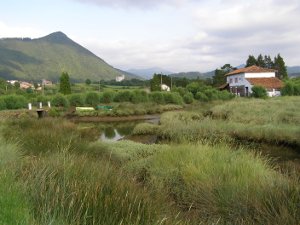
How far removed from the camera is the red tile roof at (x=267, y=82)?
210 ft

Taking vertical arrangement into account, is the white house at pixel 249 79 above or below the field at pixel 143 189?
above

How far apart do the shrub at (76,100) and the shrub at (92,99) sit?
1.40m

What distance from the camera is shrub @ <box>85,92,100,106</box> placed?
52.4 meters

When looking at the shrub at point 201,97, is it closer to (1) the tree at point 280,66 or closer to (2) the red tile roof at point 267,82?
(2) the red tile roof at point 267,82

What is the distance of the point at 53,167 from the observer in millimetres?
5363

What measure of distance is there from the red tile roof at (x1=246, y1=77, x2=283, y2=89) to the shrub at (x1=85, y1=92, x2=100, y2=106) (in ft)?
88.4

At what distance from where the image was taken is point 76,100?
50875mm

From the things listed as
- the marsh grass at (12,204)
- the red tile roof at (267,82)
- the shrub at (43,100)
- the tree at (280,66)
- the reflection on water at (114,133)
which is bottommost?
the reflection on water at (114,133)

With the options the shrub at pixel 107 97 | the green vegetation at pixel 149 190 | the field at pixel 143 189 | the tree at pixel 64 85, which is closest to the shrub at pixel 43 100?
the shrub at pixel 107 97

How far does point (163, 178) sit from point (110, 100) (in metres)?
46.8

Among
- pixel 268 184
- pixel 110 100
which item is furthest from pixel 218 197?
pixel 110 100

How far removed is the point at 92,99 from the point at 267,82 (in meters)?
30.8

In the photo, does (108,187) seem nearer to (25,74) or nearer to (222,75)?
(222,75)

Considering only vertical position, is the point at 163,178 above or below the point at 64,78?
below
